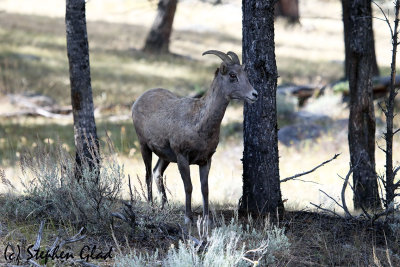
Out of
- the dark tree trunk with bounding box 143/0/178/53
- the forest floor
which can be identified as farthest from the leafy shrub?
the dark tree trunk with bounding box 143/0/178/53

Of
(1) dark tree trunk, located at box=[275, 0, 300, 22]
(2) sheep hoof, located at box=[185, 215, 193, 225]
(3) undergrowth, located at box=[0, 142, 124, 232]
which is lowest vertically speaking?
(2) sheep hoof, located at box=[185, 215, 193, 225]

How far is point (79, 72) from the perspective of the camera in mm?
7844

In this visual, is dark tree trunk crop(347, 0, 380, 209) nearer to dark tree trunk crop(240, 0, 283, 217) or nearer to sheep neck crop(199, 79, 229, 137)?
dark tree trunk crop(240, 0, 283, 217)

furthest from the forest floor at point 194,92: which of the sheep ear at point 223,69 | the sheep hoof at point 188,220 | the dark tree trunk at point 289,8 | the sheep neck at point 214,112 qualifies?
the sheep ear at point 223,69

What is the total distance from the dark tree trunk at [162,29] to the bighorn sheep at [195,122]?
60.4ft

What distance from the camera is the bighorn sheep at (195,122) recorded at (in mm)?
6598

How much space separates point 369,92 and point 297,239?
3060mm

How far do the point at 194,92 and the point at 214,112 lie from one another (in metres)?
12.6

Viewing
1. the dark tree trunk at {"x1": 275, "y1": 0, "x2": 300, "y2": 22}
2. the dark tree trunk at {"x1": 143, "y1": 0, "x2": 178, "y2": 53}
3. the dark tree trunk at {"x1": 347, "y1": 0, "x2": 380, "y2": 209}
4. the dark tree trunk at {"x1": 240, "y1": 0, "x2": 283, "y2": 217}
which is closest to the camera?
the dark tree trunk at {"x1": 240, "y1": 0, "x2": 283, "y2": 217}

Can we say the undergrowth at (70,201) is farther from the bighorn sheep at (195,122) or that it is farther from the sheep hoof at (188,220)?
the sheep hoof at (188,220)

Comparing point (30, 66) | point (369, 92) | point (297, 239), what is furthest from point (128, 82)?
point (297, 239)

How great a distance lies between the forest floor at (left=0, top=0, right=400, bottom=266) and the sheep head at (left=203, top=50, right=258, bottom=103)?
1.45 meters

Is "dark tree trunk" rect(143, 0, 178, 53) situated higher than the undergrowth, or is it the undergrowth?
"dark tree trunk" rect(143, 0, 178, 53)

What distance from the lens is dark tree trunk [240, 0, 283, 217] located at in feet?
22.7
